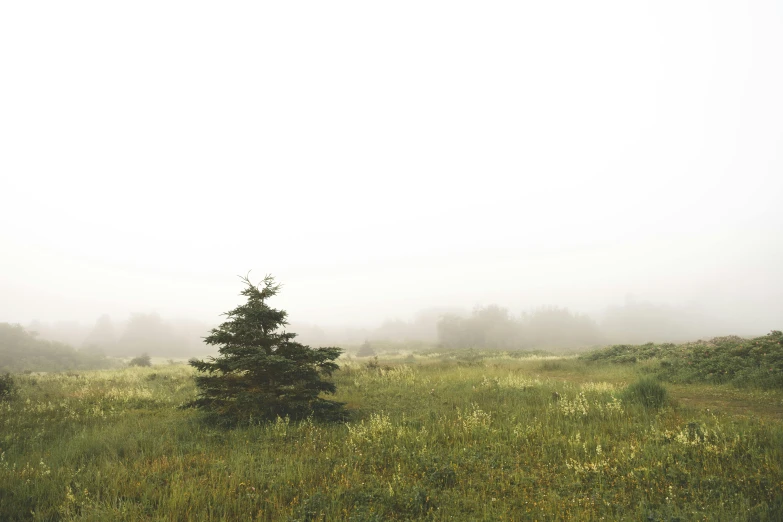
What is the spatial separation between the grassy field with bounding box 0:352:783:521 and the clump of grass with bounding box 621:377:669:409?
3.8 inches

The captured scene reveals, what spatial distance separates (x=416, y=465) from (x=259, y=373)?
17.9 ft

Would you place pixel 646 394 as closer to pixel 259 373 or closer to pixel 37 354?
pixel 259 373

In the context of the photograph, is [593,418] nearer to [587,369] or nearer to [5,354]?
[587,369]

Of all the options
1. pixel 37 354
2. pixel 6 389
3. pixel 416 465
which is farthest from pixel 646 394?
pixel 37 354

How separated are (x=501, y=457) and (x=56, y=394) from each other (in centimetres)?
1894

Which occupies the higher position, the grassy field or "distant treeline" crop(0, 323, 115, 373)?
the grassy field

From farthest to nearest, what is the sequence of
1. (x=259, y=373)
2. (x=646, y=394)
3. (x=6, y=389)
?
(x=6, y=389) < (x=646, y=394) < (x=259, y=373)

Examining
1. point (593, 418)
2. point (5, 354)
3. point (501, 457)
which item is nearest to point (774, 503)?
point (501, 457)

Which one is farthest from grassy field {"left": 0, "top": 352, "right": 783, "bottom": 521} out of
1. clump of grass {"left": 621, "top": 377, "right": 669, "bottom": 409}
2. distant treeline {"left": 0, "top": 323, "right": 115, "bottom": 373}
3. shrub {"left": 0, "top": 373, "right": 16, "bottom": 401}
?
distant treeline {"left": 0, "top": 323, "right": 115, "bottom": 373}

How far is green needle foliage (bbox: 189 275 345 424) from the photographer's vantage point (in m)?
9.53

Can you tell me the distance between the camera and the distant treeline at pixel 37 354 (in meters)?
42.3

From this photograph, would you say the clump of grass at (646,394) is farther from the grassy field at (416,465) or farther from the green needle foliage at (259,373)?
the green needle foliage at (259,373)

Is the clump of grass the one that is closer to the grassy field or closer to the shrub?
the grassy field

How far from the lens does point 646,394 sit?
36.9 ft
